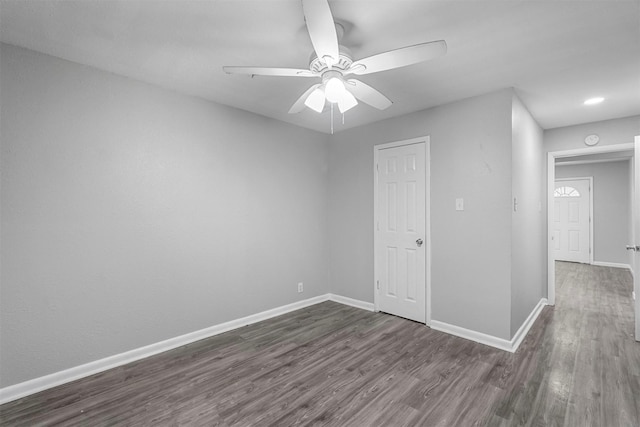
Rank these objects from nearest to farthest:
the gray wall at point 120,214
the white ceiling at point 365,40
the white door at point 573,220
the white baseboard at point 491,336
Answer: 1. the white ceiling at point 365,40
2. the gray wall at point 120,214
3. the white baseboard at point 491,336
4. the white door at point 573,220

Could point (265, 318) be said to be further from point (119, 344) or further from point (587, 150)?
point (587, 150)

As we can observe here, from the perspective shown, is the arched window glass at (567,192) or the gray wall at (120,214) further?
the arched window glass at (567,192)

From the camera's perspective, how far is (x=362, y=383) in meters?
2.19

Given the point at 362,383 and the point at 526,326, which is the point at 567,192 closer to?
the point at 526,326

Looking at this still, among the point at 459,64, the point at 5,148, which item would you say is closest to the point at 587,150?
the point at 459,64

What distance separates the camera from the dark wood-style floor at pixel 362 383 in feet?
6.02

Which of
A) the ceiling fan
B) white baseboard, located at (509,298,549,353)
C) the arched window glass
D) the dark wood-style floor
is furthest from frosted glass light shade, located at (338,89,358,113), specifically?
the arched window glass

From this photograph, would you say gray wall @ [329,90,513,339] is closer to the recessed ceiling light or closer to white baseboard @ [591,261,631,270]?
the recessed ceiling light

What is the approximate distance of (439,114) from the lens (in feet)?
10.3

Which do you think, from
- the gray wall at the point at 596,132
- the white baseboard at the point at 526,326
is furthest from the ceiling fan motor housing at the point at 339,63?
the gray wall at the point at 596,132

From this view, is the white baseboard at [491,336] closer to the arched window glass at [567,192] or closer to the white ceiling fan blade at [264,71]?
the white ceiling fan blade at [264,71]

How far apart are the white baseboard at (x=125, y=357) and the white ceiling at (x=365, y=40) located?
93.0 inches

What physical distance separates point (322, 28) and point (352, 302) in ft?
11.2

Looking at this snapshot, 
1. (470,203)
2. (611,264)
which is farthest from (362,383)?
(611,264)
